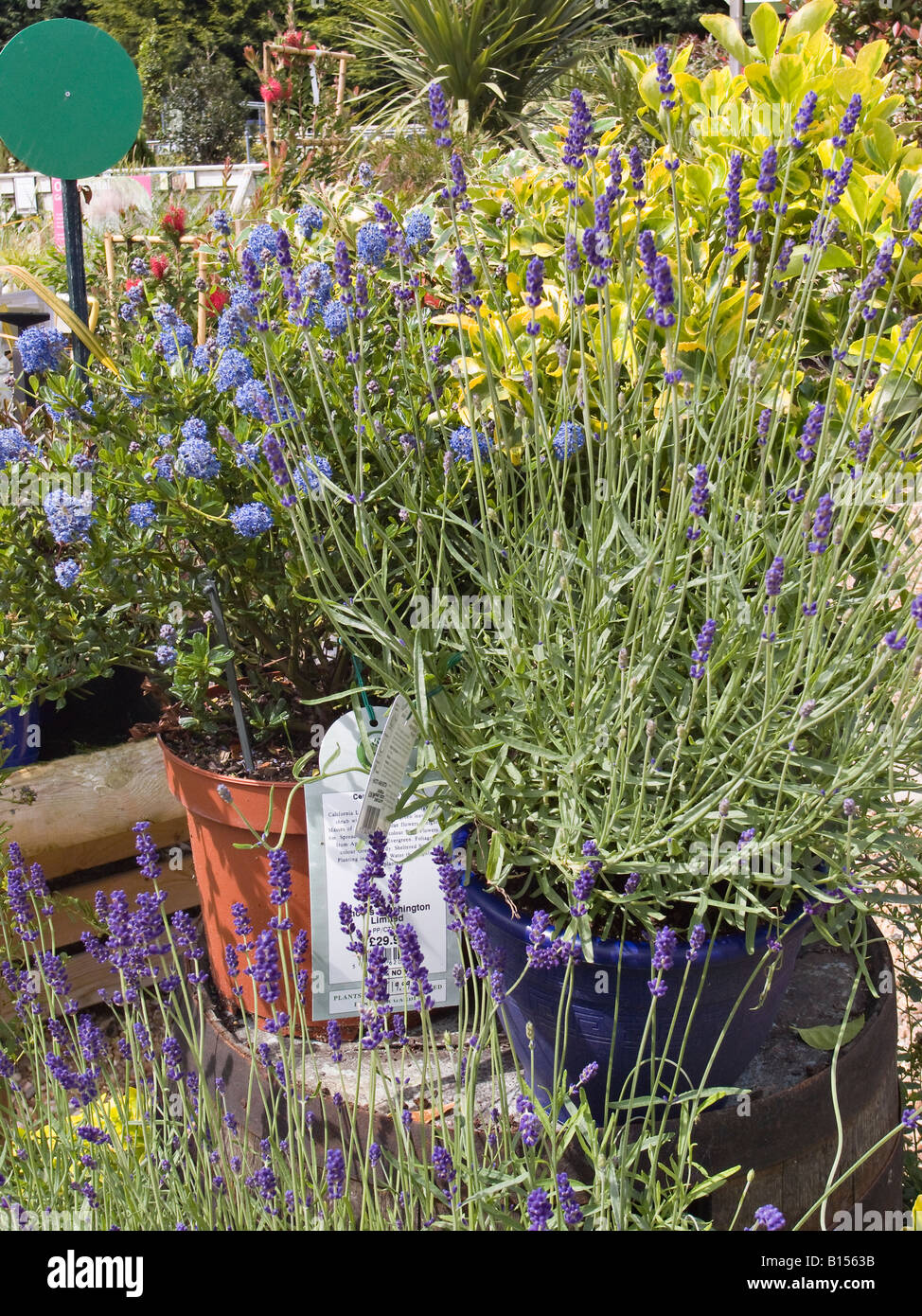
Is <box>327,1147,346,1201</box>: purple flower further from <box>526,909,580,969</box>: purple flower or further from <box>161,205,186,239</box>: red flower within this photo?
<box>161,205,186,239</box>: red flower

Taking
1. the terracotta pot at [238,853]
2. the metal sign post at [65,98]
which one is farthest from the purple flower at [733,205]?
the metal sign post at [65,98]

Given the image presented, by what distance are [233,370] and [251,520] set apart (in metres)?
0.21

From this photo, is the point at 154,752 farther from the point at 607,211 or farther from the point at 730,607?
the point at 607,211

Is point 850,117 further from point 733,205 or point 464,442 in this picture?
point 464,442

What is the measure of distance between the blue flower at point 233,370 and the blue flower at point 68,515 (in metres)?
0.24

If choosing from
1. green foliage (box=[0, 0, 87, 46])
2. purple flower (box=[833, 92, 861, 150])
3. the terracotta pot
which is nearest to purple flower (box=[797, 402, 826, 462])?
purple flower (box=[833, 92, 861, 150])

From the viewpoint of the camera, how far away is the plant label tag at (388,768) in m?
1.27

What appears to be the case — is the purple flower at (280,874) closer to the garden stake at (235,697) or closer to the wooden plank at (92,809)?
the garden stake at (235,697)

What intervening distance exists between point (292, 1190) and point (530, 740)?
0.53m

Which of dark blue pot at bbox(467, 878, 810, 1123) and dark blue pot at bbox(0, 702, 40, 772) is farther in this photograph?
dark blue pot at bbox(0, 702, 40, 772)

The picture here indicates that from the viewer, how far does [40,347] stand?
5.23 ft

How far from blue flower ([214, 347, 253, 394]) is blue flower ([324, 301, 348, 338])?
0.40 ft

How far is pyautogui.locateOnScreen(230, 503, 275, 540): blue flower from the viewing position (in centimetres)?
139
